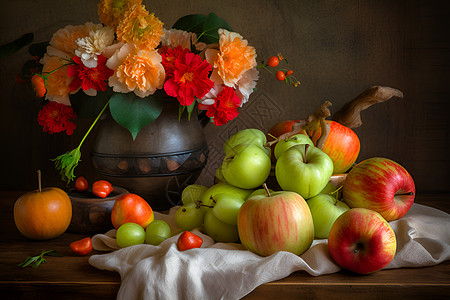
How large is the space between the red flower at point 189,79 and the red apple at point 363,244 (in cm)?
42

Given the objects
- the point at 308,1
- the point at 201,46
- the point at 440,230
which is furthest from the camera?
the point at 308,1

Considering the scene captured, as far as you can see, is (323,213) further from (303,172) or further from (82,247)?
(82,247)

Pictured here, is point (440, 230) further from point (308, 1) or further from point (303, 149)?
point (308, 1)

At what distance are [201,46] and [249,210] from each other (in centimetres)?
44

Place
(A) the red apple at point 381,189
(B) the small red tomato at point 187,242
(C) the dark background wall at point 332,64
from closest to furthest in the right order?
(B) the small red tomato at point 187,242 → (A) the red apple at point 381,189 → (C) the dark background wall at point 332,64

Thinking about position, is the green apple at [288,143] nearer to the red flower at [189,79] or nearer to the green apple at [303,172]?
the green apple at [303,172]

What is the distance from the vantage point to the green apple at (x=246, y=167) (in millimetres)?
871

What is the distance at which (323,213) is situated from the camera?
80 cm

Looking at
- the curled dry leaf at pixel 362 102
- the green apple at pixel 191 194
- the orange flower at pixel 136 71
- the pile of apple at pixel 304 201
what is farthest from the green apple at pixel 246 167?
the curled dry leaf at pixel 362 102

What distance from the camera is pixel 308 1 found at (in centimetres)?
123

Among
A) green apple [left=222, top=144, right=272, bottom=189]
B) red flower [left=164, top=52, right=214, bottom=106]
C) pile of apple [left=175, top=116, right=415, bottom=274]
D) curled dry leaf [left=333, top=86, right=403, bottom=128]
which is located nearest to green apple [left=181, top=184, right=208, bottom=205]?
pile of apple [left=175, top=116, right=415, bottom=274]

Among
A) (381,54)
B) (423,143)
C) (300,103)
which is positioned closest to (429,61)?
(381,54)

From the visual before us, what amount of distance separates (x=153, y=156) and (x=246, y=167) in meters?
0.24

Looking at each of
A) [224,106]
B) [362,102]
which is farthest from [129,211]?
[362,102]
